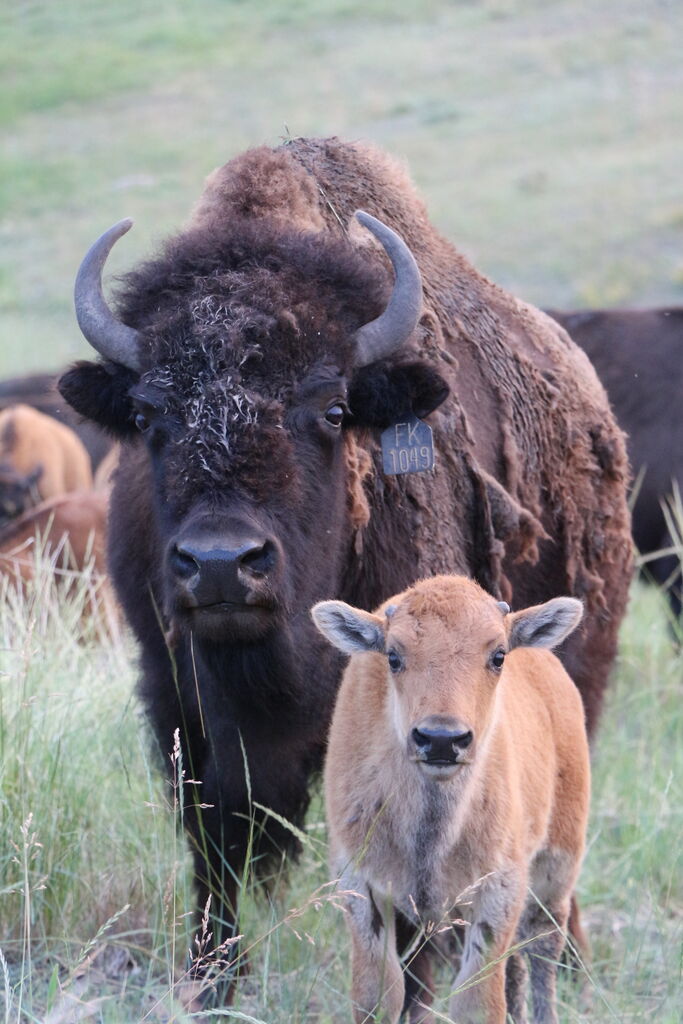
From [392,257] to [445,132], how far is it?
34.8m

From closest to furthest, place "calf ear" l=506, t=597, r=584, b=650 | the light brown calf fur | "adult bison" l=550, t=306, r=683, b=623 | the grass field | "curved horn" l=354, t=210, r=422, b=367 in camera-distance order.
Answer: the light brown calf fur, "calf ear" l=506, t=597, r=584, b=650, "curved horn" l=354, t=210, r=422, b=367, the grass field, "adult bison" l=550, t=306, r=683, b=623

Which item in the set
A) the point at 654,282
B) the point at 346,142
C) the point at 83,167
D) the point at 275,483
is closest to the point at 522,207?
the point at 654,282

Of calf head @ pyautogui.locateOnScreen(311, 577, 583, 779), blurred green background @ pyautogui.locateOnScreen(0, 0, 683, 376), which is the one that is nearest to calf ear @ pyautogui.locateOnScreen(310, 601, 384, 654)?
calf head @ pyautogui.locateOnScreen(311, 577, 583, 779)

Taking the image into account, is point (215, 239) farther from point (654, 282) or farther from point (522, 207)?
point (522, 207)

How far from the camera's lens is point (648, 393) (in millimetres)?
10352

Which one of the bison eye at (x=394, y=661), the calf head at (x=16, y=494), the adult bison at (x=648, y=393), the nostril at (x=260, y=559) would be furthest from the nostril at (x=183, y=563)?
the calf head at (x=16, y=494)

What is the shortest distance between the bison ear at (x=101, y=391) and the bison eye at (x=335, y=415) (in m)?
0.70

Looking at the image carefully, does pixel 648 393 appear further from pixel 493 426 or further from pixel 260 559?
pixel 260 559

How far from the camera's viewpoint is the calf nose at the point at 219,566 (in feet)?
12.8

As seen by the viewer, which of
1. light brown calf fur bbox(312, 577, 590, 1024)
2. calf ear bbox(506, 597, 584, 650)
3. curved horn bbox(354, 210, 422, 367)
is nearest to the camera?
light brown calf fur bbox(312, 577, 590, 1024)

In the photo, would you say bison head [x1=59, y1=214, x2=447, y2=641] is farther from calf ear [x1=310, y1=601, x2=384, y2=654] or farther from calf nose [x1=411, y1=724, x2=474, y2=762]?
calf nose [x1=411, y1=724, x2=474, y2=762]

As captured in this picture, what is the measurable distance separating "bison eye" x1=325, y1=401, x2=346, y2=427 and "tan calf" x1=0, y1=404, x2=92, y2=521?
9347mm

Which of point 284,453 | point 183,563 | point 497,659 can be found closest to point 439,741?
point 497,659

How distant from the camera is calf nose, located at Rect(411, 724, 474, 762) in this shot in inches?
136
